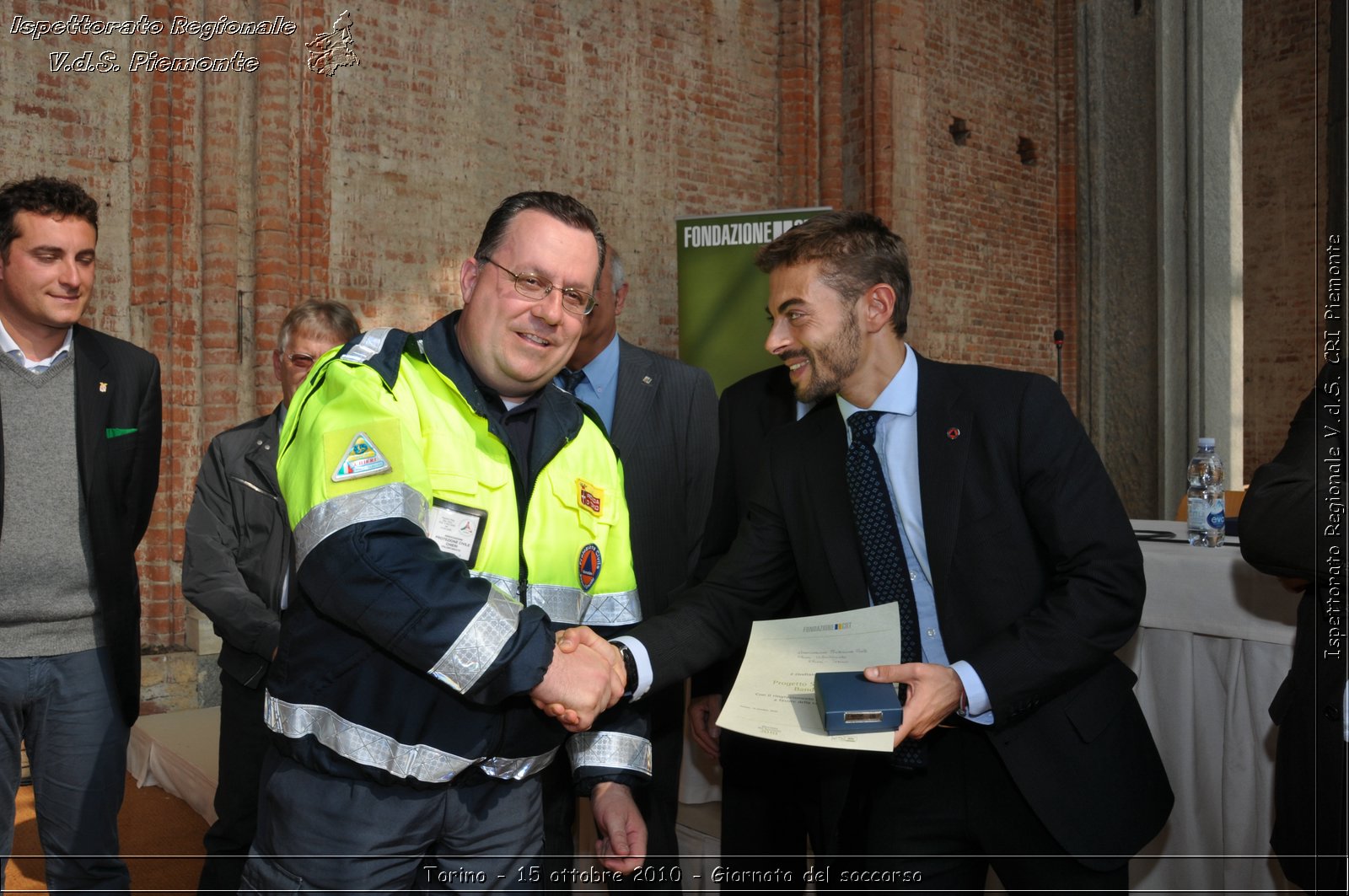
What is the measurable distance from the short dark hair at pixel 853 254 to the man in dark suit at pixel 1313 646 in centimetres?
90

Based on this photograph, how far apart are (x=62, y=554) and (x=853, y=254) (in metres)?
2.42

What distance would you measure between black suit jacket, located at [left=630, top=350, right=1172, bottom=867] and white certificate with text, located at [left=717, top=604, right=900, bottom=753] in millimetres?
187

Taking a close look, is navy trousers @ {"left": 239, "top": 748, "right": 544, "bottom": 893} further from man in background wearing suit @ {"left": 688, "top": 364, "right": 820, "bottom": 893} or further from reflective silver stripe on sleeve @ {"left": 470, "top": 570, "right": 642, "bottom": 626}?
man in background wearing suit @ {"left": 688, "top": 364, "right": 820, "bottom": 893}

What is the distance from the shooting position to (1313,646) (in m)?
2.20

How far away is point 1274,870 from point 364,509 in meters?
2.56

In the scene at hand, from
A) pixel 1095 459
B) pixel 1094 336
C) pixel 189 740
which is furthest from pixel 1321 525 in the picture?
pixel 1094 336

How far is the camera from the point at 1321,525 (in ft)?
7.07

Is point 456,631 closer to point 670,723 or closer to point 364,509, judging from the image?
point 364,509

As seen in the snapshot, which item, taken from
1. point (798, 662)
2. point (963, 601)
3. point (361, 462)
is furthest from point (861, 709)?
point (361, 462)

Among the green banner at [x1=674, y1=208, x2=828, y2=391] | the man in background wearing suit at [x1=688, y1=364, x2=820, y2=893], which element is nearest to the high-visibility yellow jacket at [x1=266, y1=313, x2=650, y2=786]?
the man in background wearing suit at [x1=688, y1=364, x2=820, y2=893]

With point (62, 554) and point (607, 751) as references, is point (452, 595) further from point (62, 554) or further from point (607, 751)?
point (62, 554)

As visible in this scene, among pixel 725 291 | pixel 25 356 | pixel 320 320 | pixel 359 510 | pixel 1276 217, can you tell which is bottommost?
pixel 359 510

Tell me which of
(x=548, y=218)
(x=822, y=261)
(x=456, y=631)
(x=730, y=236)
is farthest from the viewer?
(x=730, y=236)

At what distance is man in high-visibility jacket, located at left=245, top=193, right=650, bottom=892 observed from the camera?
1.72 meters
